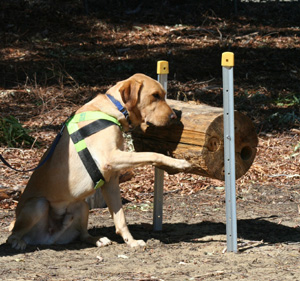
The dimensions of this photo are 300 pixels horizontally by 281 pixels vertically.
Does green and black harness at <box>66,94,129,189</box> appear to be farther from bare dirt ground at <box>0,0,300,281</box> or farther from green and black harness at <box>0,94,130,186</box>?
bare dirt ground at <box>0,0,300,281</box>

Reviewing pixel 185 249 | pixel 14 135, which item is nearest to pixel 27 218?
pixel 185 249

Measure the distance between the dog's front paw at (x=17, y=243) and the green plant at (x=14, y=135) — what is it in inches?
153

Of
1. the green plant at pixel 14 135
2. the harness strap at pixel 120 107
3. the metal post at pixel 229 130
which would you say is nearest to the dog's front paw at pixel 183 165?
the metal post at pixel 229 130

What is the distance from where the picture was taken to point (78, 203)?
5574 millimetres

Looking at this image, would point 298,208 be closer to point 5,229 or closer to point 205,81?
point 5,229

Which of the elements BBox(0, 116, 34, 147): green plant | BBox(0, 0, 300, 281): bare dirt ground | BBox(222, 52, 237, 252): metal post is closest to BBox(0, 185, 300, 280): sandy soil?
BBox(0, 0, 300, 281): bare dirt ground

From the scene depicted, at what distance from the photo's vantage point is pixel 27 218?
5.30 m

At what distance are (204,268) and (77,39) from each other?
38.0 feet

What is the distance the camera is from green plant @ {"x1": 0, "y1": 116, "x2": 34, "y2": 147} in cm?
905

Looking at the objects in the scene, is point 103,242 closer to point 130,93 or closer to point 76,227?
point 76,227

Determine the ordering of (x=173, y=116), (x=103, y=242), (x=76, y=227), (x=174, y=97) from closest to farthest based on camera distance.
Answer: (x=173, y=116) < (x=103, y=242) < (x=76, y=227) < (x=174, y=97)

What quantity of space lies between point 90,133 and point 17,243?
1213 millimetres

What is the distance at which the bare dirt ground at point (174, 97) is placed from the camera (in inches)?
189

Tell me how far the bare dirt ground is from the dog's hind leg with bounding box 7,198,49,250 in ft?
0.37
